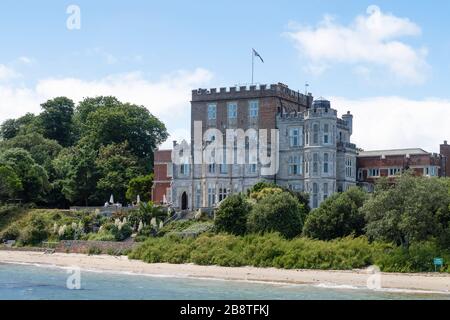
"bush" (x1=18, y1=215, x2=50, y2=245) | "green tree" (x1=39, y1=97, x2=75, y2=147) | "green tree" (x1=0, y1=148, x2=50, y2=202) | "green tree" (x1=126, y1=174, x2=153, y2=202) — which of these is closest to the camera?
"bush" (x1=18, y1=215, x2=50, y2=245)

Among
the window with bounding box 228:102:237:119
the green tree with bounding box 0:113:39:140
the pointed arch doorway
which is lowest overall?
the pointed arch doorway

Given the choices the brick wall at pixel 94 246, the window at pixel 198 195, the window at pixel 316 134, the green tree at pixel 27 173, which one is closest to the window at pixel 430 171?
the window at pixel 316 134

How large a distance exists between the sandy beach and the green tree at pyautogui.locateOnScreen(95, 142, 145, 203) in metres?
16.5

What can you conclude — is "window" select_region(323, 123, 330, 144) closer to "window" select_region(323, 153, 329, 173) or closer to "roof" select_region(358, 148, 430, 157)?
"window" select_region(323, 153, 329, 173)

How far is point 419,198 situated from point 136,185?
Result: 34.6m

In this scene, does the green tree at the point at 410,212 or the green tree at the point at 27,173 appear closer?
the green tree at the point at 410,212

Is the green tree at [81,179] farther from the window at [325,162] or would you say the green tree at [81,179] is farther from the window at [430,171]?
the window at [430,171]

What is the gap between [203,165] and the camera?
63938 mm

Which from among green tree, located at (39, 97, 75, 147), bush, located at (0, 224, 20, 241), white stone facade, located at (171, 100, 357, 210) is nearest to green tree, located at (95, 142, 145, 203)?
white stone facade, located at (171, 100, 357, 210)

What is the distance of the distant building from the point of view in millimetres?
60688

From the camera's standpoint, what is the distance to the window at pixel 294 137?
204 feet

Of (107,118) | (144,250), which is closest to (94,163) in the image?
(107,118)

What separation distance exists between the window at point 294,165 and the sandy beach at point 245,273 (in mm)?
16285

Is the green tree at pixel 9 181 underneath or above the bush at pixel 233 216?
above
